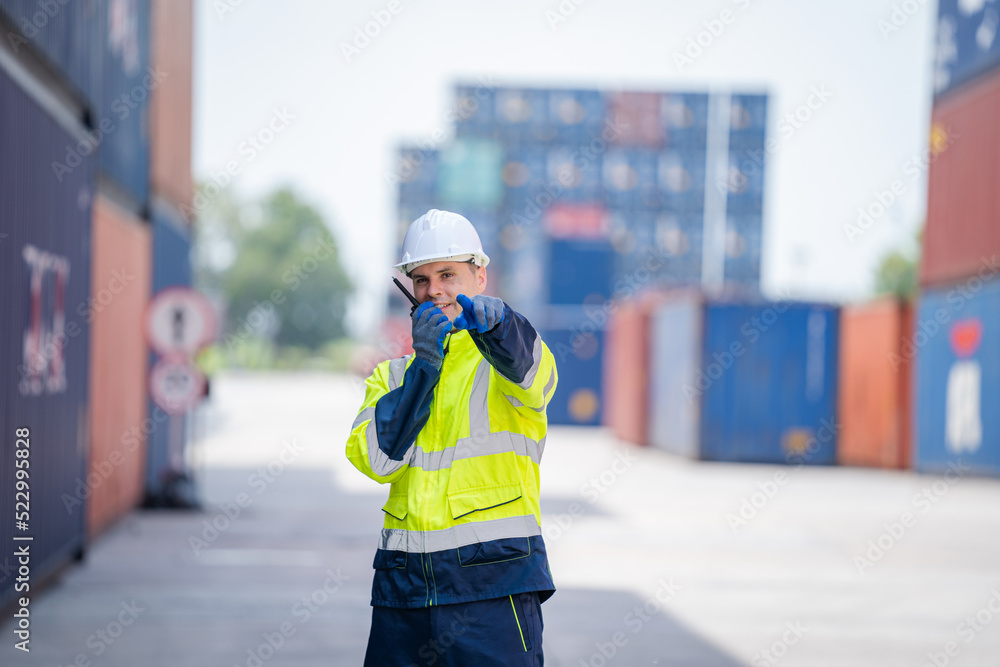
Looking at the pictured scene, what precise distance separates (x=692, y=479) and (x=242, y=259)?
3718 inches

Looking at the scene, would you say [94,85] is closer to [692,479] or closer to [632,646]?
→ [632,646]

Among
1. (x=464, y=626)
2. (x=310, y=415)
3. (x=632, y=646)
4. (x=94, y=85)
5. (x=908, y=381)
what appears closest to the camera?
(x=464, y=626)

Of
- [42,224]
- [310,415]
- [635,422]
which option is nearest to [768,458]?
[635,422]

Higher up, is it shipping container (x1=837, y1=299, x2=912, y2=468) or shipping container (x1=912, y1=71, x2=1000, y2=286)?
shipping container (x1=912, y1=71, x2=1000, y2=286)

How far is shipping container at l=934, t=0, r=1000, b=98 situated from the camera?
19188mm

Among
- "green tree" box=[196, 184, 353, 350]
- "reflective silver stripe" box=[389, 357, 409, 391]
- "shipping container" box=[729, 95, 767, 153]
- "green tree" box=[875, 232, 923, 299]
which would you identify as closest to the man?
"reflective silver stripe" box=[389, 357, 409, 391]

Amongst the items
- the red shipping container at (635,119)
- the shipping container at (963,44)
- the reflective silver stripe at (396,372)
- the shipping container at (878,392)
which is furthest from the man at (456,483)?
the red shipping container at (635,119)

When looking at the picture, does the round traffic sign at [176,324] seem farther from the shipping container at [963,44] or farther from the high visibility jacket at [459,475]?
the shipping container at [963,44]

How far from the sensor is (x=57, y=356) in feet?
28.3

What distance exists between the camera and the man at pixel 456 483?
3023 mm

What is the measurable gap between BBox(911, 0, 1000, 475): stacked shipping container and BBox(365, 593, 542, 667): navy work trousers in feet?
55.6

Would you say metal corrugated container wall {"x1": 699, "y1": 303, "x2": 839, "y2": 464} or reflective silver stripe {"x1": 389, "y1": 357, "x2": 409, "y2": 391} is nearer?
reflective silver stripe {"x1": 389, "y1": 357, "x2": 409, "y2": 391}

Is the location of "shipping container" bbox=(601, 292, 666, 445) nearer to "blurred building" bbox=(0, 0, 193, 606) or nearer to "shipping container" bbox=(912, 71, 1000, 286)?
"shipping container" bbox=(912, 71, 1000, 286)

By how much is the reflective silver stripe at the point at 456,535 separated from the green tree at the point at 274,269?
104 metres
